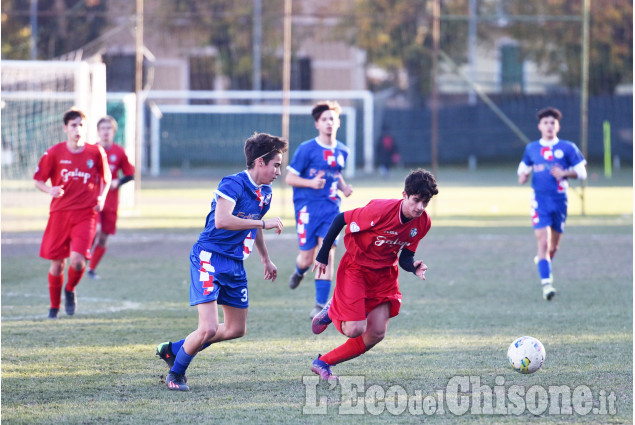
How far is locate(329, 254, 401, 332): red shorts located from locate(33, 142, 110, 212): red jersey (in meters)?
3.45

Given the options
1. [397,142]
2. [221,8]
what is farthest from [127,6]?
[397,142]

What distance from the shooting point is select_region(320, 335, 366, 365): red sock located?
19.4 feet

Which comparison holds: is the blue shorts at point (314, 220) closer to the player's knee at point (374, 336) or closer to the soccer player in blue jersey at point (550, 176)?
the soccer player in blue jersey at point (550, 176)

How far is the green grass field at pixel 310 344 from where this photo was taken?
528cm

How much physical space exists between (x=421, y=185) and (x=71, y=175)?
13.8 feet

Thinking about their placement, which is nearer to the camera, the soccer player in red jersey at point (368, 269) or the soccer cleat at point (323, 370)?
the soccer player in red jersey at point (368, 269)

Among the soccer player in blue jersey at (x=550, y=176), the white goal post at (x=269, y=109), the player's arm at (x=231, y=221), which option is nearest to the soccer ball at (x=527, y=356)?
the player's arm at (x=231, y=221)

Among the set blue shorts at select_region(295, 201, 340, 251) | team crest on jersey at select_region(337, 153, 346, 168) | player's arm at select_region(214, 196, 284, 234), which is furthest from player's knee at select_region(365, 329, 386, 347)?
team crest on jersey at select_region(337, 153, 346, 168)

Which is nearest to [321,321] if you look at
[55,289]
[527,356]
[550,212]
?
[527,356]

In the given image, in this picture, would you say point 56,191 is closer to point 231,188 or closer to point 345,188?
point 345,188

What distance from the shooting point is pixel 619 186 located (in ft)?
85.5

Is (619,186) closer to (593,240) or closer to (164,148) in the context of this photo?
(593,240)

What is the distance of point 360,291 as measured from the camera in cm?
584

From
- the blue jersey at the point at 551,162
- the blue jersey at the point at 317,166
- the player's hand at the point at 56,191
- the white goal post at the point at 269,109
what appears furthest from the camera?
the white goal post at the point at 269,109
